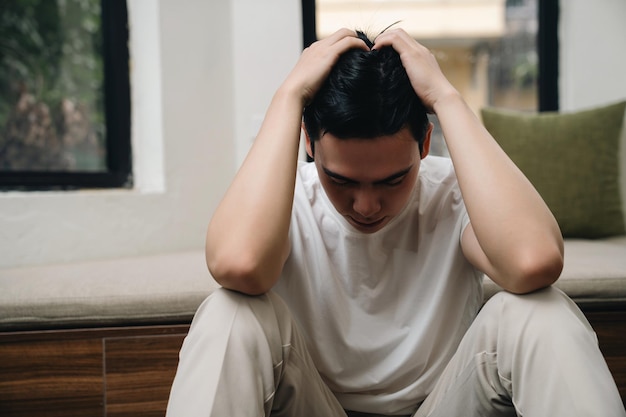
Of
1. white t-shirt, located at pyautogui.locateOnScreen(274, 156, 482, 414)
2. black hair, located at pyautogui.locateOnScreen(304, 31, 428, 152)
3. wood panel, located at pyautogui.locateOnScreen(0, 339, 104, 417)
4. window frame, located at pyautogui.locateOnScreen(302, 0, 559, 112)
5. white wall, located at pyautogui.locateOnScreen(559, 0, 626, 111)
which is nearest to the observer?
black hair, located at pyautogui.locateOnScreen(304, 31, 428, 152)

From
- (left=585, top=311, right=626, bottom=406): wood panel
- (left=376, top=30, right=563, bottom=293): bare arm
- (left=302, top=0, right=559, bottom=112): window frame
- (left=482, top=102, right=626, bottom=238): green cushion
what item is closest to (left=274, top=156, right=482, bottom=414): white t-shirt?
(left=376, top=30, right=563, bottom=293): bare arm

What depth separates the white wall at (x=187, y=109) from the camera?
69.8 inches

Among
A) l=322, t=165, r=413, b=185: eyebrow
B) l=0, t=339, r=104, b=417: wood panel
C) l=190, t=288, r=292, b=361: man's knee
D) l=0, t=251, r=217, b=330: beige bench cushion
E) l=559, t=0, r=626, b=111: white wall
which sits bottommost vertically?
l=0, t=339, r=104, b=417: wood panel

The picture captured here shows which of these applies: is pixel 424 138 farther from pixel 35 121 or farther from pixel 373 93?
pixel 35 121

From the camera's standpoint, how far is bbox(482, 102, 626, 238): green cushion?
70.8 inches

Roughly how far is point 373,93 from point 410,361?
0.48 metres

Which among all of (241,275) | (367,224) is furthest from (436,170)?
(241,275)

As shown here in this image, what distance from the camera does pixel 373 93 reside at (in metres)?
0.83

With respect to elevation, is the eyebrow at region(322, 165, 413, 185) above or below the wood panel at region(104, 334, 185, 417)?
above

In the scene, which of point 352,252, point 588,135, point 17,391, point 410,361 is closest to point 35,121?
point 17,391

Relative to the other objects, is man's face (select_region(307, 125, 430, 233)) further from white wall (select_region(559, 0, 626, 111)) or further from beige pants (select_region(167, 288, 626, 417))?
white wall (select_region(559, 0, 626, 111))

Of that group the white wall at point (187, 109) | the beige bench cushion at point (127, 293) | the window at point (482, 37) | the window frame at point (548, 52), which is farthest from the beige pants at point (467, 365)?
the window frame at point (548, 52)

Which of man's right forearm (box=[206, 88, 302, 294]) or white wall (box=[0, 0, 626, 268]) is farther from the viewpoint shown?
white wall (box=[0, 0, 626, 268])

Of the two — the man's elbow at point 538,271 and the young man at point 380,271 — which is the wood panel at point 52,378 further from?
the man's elbow at point 538,271
